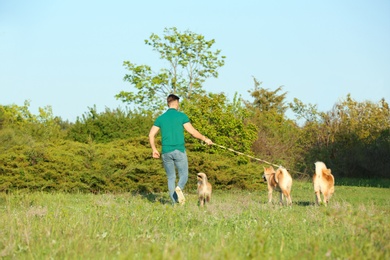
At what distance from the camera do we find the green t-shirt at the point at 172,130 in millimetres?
13812

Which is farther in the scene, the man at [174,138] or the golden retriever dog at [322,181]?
the golden retriever dog at [322,181]

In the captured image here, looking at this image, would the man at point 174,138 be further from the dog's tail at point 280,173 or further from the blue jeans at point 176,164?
the dog's tail at point 280,173

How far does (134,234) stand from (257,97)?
61771mm

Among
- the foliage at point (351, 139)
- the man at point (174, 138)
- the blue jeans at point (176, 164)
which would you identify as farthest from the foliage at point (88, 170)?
the foliage at point (351, 139)

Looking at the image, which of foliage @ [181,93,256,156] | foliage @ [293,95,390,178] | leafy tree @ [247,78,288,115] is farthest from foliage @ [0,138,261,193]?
leafy tree @ [247,78,288,115]

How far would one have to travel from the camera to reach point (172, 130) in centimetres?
1382

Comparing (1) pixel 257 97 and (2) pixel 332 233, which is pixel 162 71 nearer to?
(1) pixel 257 97

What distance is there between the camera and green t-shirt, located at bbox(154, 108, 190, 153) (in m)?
13.8

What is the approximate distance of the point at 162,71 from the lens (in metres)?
53.7

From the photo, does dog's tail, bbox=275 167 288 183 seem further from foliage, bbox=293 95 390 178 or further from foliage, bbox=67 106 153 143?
foliage, bbox=293 95 390 178

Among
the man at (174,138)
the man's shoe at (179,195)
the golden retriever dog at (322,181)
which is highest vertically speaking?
the man at (174,138)

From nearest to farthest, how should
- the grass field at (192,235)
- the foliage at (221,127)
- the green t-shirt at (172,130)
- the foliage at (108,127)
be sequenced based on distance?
1. the grass field at (192,235)
2. the green t-shirt at (172,130)
3. the foliage at (221,127)
4. the foliage at (108,127)

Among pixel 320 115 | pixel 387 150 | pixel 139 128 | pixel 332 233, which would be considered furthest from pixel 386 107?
pixel 332 233

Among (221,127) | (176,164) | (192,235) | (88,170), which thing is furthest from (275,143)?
(192,235)
